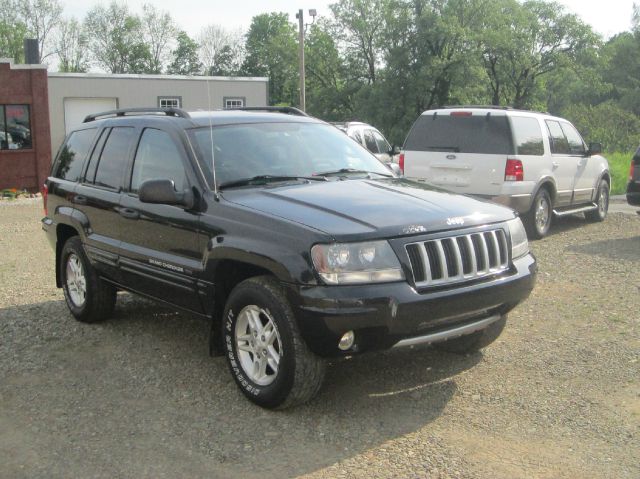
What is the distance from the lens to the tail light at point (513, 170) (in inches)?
391

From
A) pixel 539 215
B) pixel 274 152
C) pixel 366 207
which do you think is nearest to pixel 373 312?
pixel 366 207

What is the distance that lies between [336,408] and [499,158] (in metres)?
6.47

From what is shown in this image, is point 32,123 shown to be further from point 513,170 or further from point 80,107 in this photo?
point 513,170

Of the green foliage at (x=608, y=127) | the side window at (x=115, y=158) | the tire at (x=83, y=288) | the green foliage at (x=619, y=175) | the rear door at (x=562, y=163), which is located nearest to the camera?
the side window at (x=115, y=158)

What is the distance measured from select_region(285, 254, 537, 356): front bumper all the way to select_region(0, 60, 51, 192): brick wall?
63.2 feet

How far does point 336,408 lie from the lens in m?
4.32

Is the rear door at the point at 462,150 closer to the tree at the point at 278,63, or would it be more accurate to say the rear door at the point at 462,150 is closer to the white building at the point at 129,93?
the white building at the point at 129,93

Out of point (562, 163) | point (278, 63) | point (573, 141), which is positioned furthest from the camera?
point (278, 63)

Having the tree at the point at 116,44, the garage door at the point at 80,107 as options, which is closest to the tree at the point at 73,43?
the tree at the point at 116,44

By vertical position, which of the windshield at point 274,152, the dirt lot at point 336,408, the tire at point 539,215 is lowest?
the dirt lot at point 336,408

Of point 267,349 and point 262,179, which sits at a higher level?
point 262,179

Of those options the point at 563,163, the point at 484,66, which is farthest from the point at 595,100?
the point at 563,163

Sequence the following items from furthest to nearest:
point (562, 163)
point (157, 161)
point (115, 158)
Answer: point (562, 163), point (115, 158), point (157, 161)

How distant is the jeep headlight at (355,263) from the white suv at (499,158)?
236 inches
